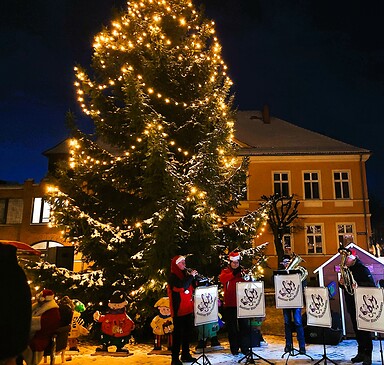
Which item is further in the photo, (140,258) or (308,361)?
(140,258)

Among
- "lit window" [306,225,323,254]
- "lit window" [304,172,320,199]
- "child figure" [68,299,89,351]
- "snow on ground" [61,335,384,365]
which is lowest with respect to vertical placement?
"snow on ground" [61,335,384,365]

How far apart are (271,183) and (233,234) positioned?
1671 cm

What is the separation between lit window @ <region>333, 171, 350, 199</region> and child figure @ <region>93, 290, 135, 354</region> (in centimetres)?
2133

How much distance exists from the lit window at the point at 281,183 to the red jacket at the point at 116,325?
19756mm

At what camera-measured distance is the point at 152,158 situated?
29.7 feet

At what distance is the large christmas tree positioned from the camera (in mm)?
9141

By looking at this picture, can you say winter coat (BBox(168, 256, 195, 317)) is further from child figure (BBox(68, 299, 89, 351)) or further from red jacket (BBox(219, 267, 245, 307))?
child figure (BBox(68, 299, 89, 351))

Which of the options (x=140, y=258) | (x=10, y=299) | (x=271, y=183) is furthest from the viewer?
(x=271, y=183)

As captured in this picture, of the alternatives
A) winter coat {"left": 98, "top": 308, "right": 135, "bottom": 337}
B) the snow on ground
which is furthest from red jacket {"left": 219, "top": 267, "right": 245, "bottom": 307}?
winter coat {"left": 98, "top": 308, "right": 135, "bottom": 337}

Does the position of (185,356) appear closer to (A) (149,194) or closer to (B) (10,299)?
(A) (149,194)

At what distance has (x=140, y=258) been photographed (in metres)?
9.23

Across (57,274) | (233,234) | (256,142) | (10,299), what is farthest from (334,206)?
(10,299)

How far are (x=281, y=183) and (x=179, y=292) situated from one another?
68.4 ft

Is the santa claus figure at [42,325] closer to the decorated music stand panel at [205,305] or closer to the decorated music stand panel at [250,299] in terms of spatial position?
the decorated music stand panel at [205,305]
